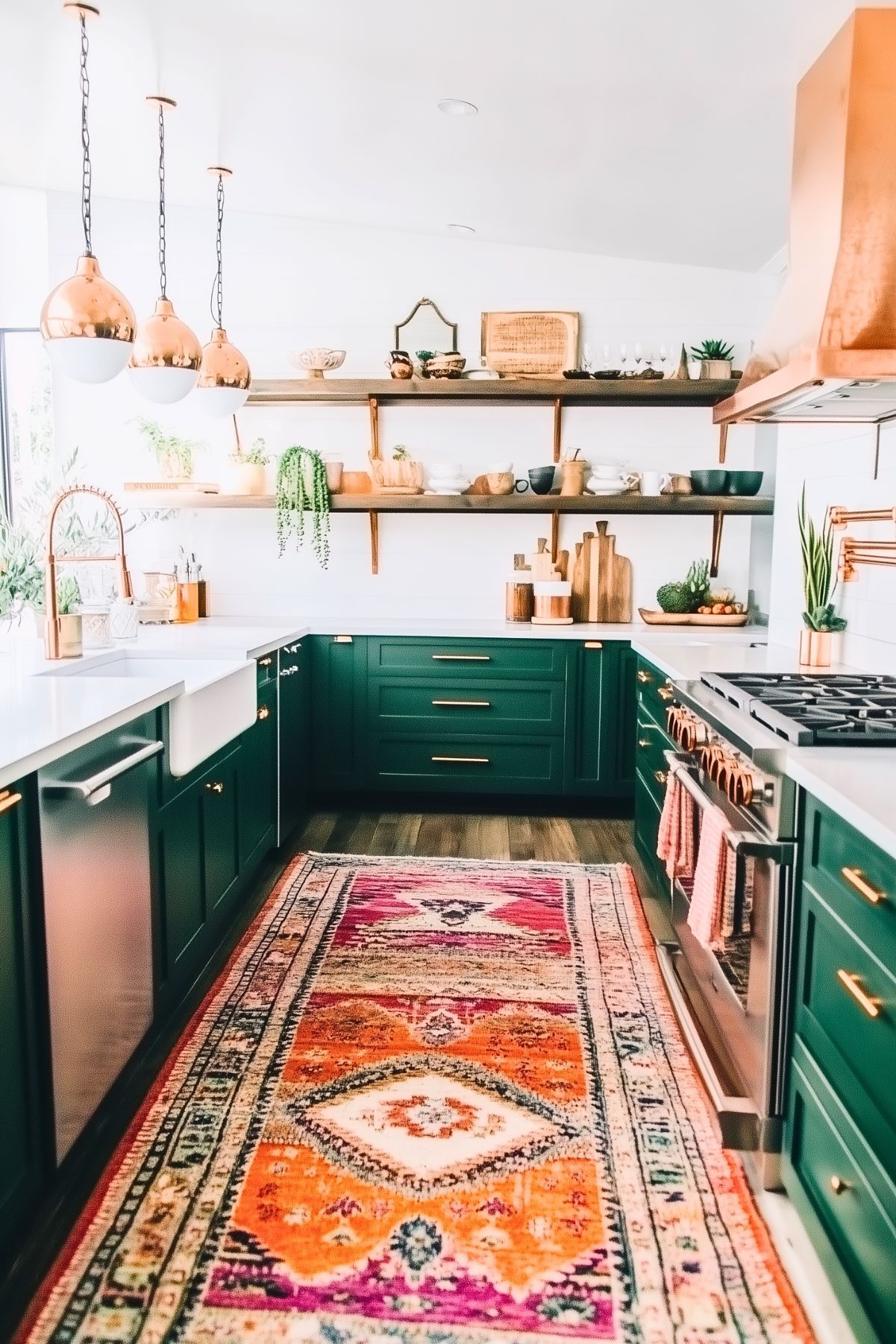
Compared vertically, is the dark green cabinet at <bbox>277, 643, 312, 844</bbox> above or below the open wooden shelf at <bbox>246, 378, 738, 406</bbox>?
below

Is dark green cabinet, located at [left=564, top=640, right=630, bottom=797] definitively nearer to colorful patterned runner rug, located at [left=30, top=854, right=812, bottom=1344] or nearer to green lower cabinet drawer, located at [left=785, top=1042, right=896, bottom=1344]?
colorful patterned runner rug, located at [left=30, top=854, right=812, bottom=1344]

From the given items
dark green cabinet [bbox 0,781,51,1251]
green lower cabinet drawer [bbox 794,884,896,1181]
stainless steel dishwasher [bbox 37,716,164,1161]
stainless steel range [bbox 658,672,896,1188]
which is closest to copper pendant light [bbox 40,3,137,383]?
stainless steel dishwasher [bbox 37,716,164,1161]

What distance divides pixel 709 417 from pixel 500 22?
2.64 m

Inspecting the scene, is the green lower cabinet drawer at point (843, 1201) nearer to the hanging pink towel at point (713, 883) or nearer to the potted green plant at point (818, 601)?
the hanging pink towel at point (713, 883)

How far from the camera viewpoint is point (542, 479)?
480 cm

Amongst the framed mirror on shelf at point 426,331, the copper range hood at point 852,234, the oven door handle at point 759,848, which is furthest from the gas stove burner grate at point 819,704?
the framed mirror on shelf at point 426,331

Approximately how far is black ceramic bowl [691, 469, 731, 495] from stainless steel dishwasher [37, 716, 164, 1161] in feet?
10.4

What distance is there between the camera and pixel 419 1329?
64.0 inches

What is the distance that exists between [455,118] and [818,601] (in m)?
1.96

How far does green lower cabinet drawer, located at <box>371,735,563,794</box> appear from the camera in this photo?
457 cm

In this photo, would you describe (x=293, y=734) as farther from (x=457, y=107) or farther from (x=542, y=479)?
(x=457, y=107)

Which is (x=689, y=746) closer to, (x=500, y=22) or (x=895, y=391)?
(x=895, y=391)

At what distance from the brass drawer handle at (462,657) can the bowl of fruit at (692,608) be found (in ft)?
2.58

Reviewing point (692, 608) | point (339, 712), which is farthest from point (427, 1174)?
point (692, 608)
